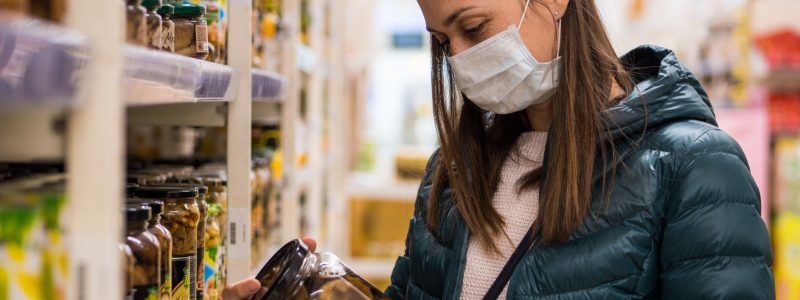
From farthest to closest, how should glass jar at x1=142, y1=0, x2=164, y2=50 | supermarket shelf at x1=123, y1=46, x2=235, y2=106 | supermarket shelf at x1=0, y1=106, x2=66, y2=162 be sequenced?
glass jar at x1=142, y1=0, x2=164, y2=50
supermarket shelf at x1=123, y1=46, x2=235, y2=106
supermarket shelf at x1=0, y1=106, x2=66, y2=162

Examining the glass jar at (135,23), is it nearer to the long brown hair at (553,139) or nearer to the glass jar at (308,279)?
the glass jar at (308,279)

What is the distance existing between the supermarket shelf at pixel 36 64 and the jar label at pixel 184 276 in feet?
2.18

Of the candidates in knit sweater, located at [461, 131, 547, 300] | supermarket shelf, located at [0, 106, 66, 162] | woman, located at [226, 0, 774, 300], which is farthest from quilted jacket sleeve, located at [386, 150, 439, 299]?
supermarket shelf, located at [0, 106, 66, 162]

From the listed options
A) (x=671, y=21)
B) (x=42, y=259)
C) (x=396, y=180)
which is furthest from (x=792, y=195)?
(x=42, y=259)

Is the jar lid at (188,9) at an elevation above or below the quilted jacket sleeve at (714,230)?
above

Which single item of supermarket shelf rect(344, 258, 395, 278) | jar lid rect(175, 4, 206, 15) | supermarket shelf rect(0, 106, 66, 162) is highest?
jar lid rect(175, 4, 206, 15)

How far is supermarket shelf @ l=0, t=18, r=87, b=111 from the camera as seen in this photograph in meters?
0.71

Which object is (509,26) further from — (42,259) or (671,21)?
(671,21)

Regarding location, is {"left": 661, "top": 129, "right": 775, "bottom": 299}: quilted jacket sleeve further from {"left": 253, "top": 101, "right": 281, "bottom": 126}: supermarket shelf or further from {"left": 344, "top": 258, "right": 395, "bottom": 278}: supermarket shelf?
{"left": 344, "top": 258, "right": 395, "bottom": 278}: supermarket shelf

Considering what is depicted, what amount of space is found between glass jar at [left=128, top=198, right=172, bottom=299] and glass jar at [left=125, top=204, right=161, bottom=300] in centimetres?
5

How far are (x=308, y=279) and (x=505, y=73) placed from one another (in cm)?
53

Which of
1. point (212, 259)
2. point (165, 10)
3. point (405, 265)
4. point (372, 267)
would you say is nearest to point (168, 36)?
point (165, 10)

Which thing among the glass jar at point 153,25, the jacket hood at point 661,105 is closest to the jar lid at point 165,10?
the glass jar at point 153,25

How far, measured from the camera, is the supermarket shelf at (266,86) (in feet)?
6.55
